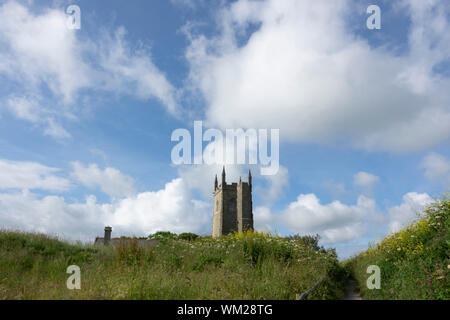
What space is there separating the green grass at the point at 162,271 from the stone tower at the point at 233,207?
114 ft

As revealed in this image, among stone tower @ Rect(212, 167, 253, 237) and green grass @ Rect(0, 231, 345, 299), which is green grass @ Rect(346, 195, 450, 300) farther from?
stone tower @ Rect(212, 167, 253, 237)

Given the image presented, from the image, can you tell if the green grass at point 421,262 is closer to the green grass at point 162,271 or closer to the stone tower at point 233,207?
the green grass at point 162,271

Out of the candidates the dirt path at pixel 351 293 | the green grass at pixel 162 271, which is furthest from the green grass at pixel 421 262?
the green grass at pixel 162 271

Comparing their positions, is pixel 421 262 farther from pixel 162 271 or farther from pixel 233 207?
pixel 233 207

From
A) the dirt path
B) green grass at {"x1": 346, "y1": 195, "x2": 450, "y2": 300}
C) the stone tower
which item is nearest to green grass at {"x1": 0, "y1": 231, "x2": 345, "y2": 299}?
the dirt path

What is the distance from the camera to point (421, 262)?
26.7 ft

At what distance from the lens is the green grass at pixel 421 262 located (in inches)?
280

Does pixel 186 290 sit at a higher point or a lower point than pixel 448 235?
lower

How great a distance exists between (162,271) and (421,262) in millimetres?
7061

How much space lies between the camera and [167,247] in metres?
11.7

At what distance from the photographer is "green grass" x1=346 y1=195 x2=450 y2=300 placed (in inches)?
280
